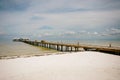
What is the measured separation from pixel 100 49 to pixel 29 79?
13.5m

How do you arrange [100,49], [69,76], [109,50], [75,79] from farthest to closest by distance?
1. [100,49]
2. [109,50]
3. [69,76]
4. [75,79]

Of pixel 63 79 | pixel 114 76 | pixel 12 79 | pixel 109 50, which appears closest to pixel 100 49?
pixel 109 50

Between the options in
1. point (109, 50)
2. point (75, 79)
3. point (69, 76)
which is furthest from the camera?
point (109, 50)

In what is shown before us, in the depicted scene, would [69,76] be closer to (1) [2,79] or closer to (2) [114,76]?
(2) [114,76]

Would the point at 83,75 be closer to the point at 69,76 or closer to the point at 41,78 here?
the point at 69,76

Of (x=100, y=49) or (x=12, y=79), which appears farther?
(x=100, y=49)

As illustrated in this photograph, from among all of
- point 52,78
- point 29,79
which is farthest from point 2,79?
point 52,78

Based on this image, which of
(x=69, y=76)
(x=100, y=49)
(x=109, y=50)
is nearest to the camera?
(x=69, y=76)

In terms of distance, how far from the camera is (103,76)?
7062 mm

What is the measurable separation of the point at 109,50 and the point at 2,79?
43.1ft

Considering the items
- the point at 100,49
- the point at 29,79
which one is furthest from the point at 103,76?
the point at 100,49

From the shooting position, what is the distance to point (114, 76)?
6973 mm

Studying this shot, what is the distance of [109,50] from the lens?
16.5m

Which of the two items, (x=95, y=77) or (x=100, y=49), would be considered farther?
(x=100, y=49)
